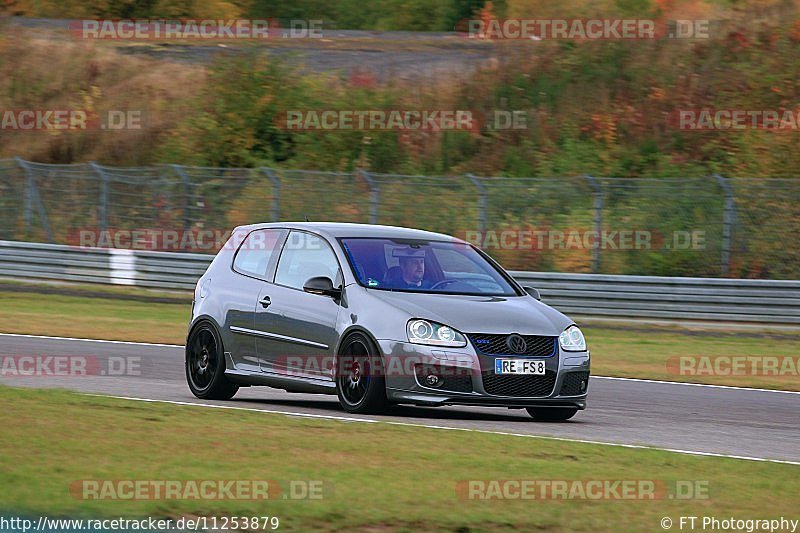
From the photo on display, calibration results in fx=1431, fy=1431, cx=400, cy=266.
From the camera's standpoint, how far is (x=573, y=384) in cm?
1160

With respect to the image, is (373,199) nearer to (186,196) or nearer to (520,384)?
(186,196)

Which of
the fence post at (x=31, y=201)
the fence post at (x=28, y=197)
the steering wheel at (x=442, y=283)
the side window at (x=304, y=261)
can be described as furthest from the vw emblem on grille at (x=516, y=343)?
the fence post at (x=28, y=197)

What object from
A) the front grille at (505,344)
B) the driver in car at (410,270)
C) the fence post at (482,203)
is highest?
the fence post at (482,203)

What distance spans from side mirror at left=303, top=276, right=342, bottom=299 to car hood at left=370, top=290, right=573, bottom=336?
35 cm

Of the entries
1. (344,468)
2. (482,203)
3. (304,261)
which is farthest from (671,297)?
(344,468)

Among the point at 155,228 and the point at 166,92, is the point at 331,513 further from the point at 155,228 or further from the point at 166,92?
the point at 166,92

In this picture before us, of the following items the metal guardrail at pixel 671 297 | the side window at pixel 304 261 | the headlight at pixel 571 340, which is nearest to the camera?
the headlight at pixel 571 340

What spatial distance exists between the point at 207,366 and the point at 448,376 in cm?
277

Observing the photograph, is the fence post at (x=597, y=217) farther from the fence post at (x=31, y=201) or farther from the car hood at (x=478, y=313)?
the car hood at (x=478, y=313)

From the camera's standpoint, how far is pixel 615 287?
23875 millimetres

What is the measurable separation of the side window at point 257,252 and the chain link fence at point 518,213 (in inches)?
500

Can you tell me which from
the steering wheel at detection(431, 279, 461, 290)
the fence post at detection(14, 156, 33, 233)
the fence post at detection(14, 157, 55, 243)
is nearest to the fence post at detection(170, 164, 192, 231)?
the fence post at detection(14, 157, 55, 243)

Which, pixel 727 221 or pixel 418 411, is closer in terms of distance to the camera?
pixel 418 411

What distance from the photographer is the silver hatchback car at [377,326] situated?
1110cm
